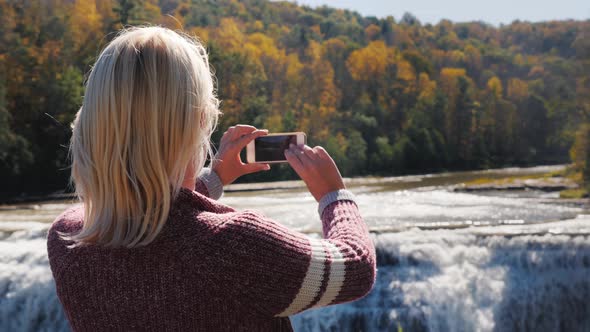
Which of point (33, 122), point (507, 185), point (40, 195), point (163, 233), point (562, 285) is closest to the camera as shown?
point (163, 233)

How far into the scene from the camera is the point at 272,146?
2.07 m

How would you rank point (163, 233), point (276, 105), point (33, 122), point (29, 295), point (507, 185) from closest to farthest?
point (163, 233)
point (29, 295)
point (507, 185)
point (33, 122)
point (276, 105)

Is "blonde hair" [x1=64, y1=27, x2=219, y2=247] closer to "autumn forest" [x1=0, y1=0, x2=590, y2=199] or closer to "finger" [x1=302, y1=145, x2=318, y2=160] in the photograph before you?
"finger" [x1=302, y1=145, x2=318, y2=160]

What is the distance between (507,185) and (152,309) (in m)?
25.3

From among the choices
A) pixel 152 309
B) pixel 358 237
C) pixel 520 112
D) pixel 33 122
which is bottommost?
pixel 520 112

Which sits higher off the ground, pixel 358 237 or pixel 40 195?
pixel 358 237

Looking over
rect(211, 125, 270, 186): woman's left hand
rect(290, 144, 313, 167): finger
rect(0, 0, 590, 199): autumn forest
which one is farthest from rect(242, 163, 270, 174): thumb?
rect(0, 0, 590, 199): autumn forest

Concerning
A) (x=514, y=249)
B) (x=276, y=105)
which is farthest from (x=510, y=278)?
(x=276, y=105)

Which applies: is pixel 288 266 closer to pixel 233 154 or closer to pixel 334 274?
pixel 334 274

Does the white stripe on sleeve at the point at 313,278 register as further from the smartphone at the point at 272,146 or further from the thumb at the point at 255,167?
the thumb at the point at 255,167

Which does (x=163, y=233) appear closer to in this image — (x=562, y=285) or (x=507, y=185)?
(x=562, y=285)

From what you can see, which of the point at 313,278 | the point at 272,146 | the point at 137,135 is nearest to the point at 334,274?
the point at 313,278

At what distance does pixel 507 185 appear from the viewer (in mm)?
25484

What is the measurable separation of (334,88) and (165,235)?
52.6m
